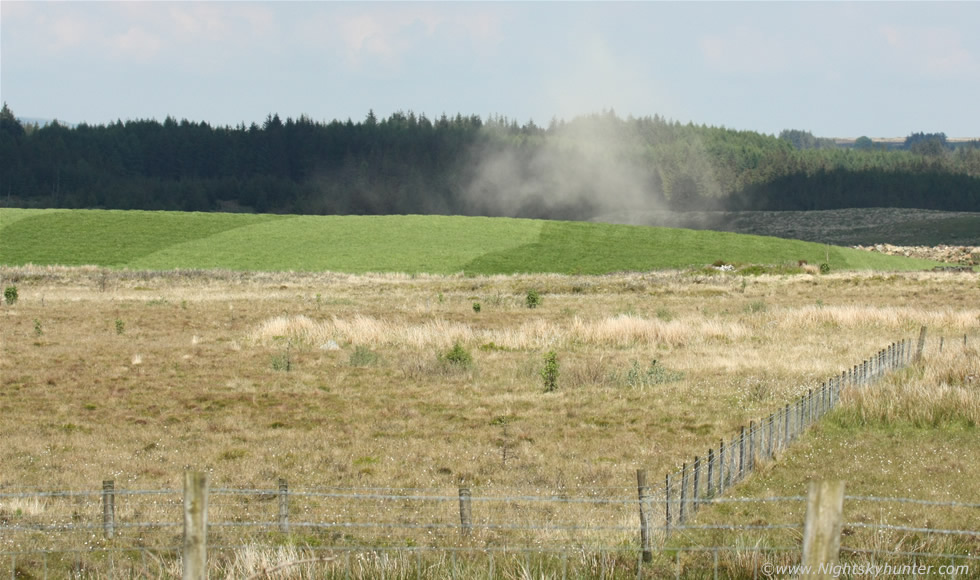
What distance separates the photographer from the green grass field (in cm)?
8462

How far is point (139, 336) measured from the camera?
3659 centimetres

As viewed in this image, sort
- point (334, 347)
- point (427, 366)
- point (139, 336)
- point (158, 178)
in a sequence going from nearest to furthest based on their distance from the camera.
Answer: point (427, 366)
point (334, 347)
point (139, 336)
point (158, 178)

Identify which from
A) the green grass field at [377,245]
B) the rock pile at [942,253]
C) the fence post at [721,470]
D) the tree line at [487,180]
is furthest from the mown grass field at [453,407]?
the tree line at [487,180]

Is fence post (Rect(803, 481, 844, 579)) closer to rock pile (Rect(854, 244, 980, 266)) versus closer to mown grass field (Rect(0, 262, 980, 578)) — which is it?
mown grass field (Rect(0, 262, 980, 578))

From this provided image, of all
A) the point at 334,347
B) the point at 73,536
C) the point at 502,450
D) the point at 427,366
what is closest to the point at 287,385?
the point at 427,366

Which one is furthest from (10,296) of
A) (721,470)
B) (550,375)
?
(721,470)

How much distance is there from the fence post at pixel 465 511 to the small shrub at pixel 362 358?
16896 millimetres

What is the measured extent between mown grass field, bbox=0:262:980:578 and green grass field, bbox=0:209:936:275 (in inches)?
1558

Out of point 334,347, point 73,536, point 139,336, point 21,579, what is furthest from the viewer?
point 139,336

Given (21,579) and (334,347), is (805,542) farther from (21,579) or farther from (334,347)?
(334,347)

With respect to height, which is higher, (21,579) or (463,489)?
(463,489)

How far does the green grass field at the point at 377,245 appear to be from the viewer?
278ft

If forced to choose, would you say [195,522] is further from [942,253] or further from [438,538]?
[942,253]

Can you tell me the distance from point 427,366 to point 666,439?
10.1 m
